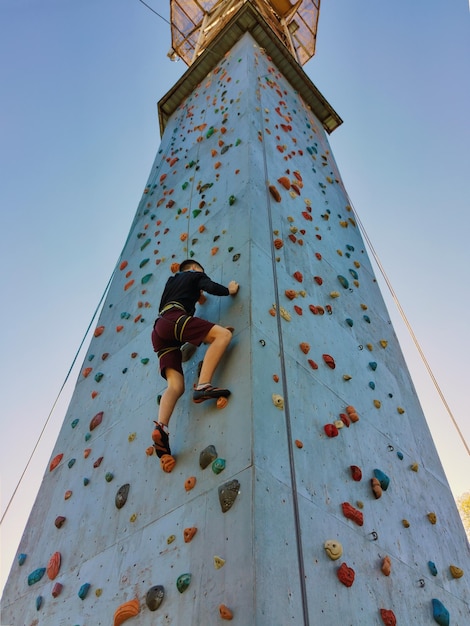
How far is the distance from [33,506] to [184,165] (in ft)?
13.9

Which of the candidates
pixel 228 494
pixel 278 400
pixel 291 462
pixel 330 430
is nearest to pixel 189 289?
pixel 278 400

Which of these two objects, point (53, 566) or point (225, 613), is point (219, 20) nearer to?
point (53, 566)

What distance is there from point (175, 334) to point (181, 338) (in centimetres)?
5

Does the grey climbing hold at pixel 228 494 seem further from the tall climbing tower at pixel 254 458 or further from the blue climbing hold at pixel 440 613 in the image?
the blue climbing hold at pixel 440 613

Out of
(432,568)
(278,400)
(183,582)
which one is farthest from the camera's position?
(432,568)

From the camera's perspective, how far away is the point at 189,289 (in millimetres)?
3463

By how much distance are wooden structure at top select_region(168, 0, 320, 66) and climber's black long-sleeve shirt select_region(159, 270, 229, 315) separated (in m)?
8.39

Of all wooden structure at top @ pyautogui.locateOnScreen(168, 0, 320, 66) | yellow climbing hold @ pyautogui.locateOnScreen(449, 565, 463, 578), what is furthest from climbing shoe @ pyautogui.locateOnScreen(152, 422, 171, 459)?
wooden structure at top @ pyautogui.locateOnScreen(168, 0, 320, 66)

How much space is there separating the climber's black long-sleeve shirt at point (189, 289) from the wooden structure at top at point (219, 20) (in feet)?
27.5

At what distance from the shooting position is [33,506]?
3.76 m

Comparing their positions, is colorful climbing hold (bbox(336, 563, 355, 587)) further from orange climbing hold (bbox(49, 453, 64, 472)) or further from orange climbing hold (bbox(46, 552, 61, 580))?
orange climbing hold (bbox(49, 453, 64, 472))

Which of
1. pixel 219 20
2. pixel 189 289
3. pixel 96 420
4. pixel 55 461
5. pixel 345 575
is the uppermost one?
pixel 219 20

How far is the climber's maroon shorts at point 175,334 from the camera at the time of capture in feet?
10.4

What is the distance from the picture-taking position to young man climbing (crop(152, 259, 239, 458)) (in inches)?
113
